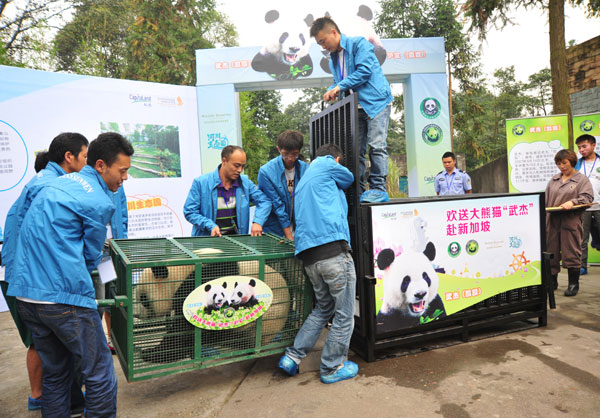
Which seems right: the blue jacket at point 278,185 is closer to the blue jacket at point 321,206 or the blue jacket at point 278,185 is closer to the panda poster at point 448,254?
the blue jacket at point 321,206

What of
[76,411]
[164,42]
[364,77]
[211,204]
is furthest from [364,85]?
[164,42]

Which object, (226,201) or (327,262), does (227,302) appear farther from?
(226,201)

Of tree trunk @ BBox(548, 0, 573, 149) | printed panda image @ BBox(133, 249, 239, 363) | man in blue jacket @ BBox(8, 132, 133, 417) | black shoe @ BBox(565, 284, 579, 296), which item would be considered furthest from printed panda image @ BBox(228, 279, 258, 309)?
tree trunk @ BBox(548, 0, 573, 149)

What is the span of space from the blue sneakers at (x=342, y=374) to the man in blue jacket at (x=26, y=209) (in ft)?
5.31

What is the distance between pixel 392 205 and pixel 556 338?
1.92 metres

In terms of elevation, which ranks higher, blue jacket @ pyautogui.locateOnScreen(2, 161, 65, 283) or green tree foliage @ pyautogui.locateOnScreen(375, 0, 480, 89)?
green tree foliage @ pyautogui.locateOnScreen(375, 0, 480, 89)

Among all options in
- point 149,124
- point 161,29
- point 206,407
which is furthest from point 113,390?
point 161,29

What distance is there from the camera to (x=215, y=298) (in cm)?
272

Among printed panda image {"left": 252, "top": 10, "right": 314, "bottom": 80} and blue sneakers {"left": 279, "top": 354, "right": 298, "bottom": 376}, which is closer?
blue sneakers {"left": 279, "top": 354, "right": 298, "bottom": 376}

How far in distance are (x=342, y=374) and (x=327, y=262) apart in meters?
0.82

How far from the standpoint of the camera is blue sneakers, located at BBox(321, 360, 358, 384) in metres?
2.89

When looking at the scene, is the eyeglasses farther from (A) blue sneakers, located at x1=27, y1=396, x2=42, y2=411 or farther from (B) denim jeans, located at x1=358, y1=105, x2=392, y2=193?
(A) blue sneakers, located at x1=27, y1=396, x2=42, y2=411

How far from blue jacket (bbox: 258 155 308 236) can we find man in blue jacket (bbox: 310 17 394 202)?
0.74m

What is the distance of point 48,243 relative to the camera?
194 cm
